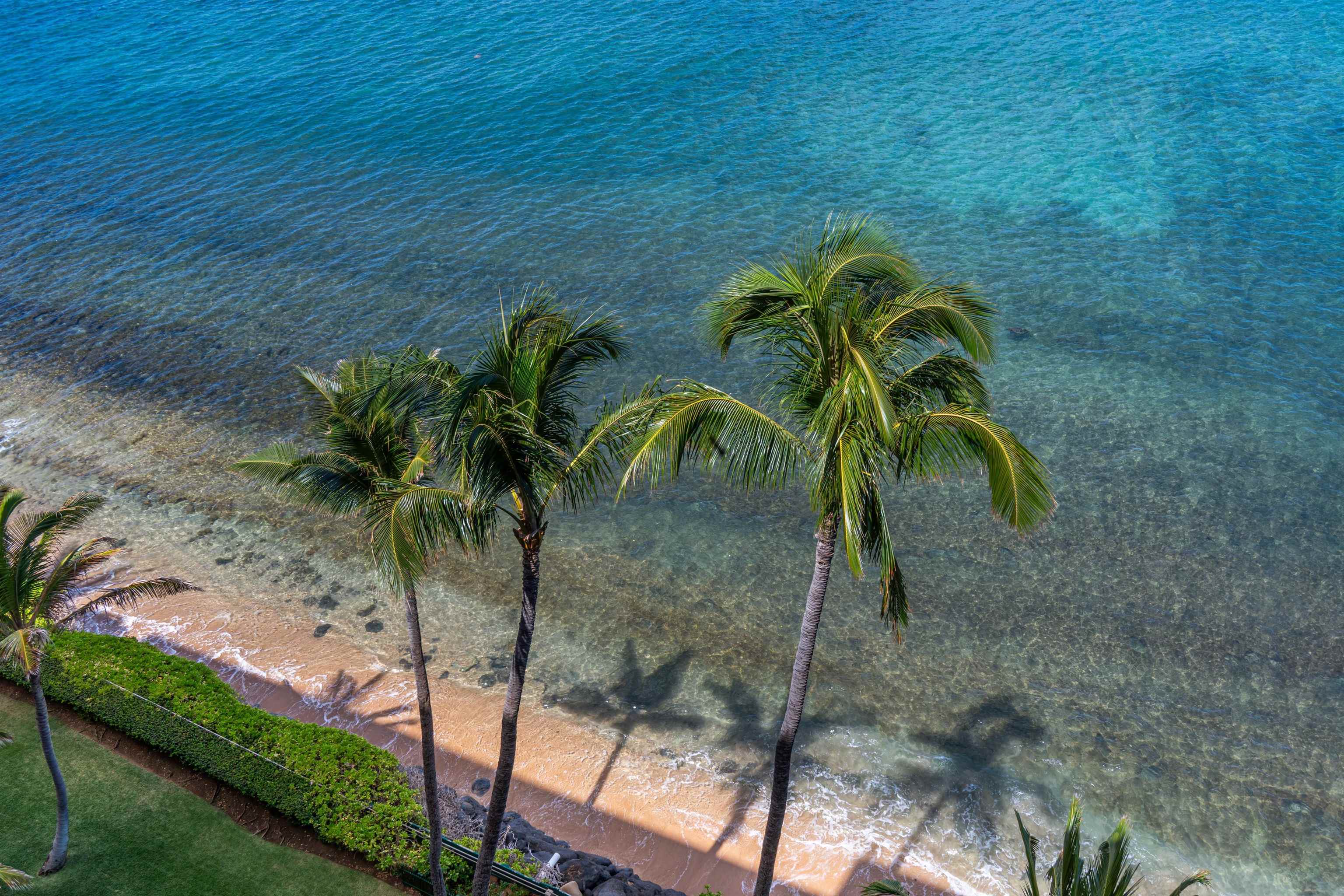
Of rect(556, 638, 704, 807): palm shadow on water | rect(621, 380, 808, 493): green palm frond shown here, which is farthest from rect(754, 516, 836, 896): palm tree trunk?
rect(556, 638, 704, 807): palm shadow on water

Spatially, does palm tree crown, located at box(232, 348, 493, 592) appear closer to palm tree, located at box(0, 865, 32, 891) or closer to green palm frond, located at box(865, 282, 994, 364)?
green palm frond, located at box(865, 282, 994, 364)

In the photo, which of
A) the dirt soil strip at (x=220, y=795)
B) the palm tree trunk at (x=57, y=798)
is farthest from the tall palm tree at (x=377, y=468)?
the palm tree trunk at (x=57, y=798)

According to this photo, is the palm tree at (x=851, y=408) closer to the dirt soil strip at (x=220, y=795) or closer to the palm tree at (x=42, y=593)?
the dirt soil strip at (x=220, y=795)

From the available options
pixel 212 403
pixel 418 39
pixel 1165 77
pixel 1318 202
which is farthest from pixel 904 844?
pixel 418 39

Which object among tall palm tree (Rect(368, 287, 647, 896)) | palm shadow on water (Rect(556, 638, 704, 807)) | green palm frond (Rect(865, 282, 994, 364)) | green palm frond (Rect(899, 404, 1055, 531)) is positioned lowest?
palm shadow on water (Rect(556, 638, 704, 807))

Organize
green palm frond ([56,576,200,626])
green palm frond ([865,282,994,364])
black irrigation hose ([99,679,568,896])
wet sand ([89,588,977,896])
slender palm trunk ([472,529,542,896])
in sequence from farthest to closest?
wet sand ([89,588,977,896]) < green palm frond ([56,576,200,626]) < black irrigation hose ([99,679,568,896]) < slender palm trunk ([472,529,542,896]) < green palm frond ([865,282,994,364])

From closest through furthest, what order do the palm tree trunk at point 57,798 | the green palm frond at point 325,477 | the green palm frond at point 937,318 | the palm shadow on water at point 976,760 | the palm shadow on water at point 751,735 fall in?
1. the green palm frond at point 937,318
2. the green palm frond at point 325,477
3. the palm tree trunk at point 57,798
4. the palm shadow on water at point 976,760
5. the palm shadow on water at point 751,735

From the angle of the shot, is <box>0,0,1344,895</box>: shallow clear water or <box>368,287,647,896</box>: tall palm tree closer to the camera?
<box>368,287,647,896</box>: tall palm tree
